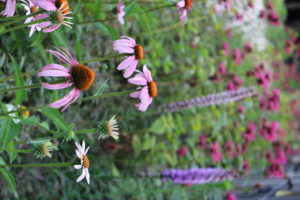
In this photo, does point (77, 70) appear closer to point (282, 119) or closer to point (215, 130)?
point (215, 130)

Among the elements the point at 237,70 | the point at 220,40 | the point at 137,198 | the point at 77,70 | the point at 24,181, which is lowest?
the point at 137,198

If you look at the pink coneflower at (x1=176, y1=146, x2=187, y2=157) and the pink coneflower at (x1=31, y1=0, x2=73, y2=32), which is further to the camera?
the pink coneflower at (x1=176, y1=146, x2=187, y2=157)

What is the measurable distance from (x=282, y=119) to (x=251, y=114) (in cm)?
83

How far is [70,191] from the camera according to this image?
1.46 m

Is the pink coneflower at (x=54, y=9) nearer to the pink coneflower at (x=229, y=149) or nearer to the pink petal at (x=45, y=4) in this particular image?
the pink petal at (x=45, y=4)

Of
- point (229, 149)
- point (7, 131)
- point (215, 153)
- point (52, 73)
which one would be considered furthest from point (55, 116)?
point (229, 149)

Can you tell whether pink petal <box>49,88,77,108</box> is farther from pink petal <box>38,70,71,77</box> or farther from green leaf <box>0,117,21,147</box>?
green leaf <box>0,117,21,147</box>

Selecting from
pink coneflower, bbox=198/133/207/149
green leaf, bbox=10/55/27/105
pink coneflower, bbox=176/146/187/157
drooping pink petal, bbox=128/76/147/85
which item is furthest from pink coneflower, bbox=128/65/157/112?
pink coneflower, bbox=198/133/207/149

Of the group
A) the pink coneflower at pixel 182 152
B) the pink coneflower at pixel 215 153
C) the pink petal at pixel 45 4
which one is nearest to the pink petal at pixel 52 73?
the pink petal at pixel 45 4

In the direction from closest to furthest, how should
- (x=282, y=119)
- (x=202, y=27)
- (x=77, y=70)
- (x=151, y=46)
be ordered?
(x=77, y=70)
(x=151, y=46)
(x=202, y=27)
(x=282, y=119)

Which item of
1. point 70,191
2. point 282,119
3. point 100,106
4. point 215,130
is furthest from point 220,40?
point 70,191

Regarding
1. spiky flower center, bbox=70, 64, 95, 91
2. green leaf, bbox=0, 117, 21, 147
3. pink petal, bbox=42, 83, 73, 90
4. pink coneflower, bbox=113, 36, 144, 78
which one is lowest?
green leaf, bbox=0, 117, 21, 147

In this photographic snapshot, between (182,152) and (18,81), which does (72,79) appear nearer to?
(18,81)

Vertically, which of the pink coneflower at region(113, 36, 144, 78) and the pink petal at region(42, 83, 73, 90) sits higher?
the pink coneflower at region(113, 36, 144, 78)
